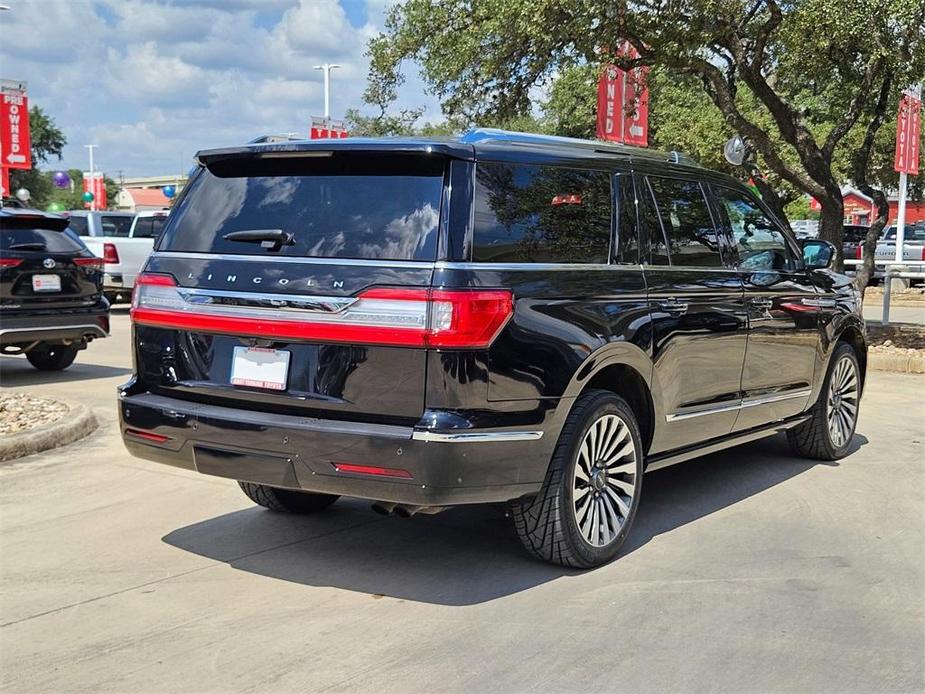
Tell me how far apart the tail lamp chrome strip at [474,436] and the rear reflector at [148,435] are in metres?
1.29

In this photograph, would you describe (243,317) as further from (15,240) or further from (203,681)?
(15,240)

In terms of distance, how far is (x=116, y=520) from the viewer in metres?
5.50

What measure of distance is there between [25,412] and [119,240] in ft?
41.8

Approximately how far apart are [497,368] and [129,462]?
3.84 meters

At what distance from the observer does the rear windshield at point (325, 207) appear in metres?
4.12

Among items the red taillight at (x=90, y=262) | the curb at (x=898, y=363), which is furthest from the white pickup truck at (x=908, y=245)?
the red taillight at (x=90, y=262)

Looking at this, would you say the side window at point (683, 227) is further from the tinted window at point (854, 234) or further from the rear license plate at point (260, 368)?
the tinted window at point (854, 234)

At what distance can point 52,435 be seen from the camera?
23.7 ft

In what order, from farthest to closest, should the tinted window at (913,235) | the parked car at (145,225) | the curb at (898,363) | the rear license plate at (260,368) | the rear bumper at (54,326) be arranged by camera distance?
the tinted window at (913,235) < the parked car at (145,225) < the curb at (898,363) < the rear bumper at (54,326) < the rear license plate at (260,368)

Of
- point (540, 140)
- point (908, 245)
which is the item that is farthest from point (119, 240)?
point (908, 245)

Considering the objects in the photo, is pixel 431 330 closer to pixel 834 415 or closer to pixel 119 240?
pixel 834 415

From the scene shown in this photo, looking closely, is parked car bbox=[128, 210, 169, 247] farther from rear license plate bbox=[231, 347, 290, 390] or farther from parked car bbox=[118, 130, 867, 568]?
rear license plate bbox=[231, 347, 290, 390]

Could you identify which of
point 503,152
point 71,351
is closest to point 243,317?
point 503,152

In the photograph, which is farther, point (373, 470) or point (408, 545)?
point (408, 545)
